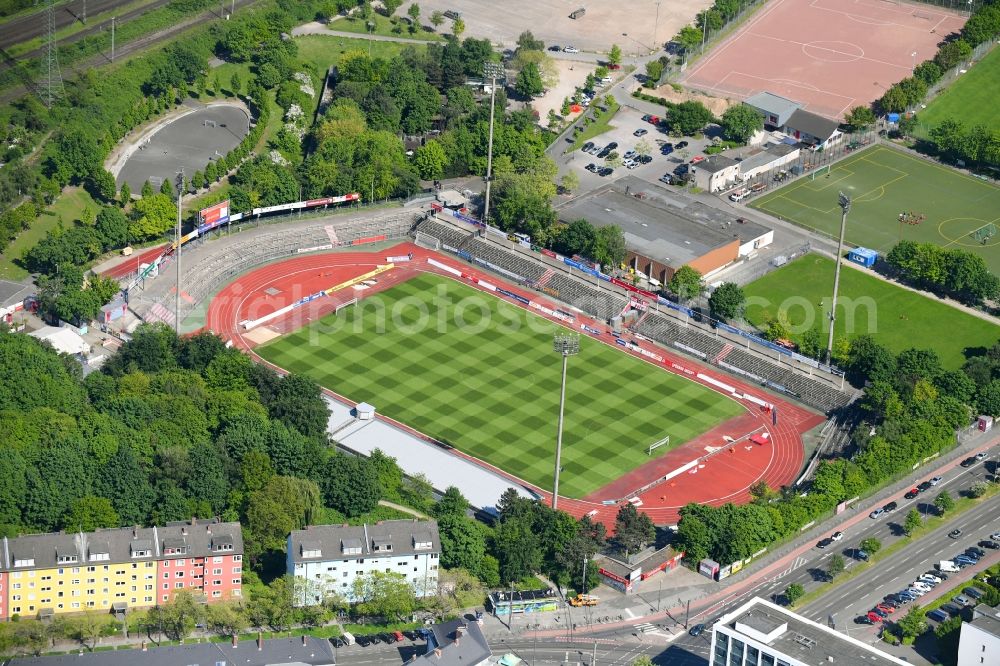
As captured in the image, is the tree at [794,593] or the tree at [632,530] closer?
the tree at [794,593]

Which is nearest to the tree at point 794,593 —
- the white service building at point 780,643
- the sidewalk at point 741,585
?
the sidewalk at point 741,585

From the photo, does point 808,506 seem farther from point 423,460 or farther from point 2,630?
point 2,630

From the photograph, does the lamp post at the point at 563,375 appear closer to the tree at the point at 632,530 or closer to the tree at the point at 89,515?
the tree at the point at 632,530

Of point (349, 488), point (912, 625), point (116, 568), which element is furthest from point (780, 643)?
point (116, 568)

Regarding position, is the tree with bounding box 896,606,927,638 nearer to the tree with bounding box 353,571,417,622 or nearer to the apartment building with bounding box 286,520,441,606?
the apartment building with bounding box 286,520,441,606

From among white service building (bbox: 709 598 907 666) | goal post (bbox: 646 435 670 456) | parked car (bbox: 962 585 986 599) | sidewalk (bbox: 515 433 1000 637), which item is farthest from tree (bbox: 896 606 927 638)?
goal post (bbox: 646 435 670 456)

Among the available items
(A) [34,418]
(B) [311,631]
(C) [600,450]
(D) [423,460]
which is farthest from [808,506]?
(A) [34,418]
